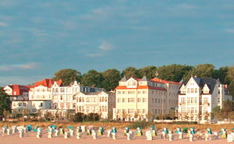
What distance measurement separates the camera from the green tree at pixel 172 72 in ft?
374

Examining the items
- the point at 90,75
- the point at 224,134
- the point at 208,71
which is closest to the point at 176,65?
the point at 208,71

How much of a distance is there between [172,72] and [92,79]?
65.9 ft

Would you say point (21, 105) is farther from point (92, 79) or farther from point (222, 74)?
point (222, 74)

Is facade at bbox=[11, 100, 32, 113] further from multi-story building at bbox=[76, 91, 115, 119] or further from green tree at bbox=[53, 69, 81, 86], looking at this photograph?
green tree at bbox=[53, 69, 81, 86]

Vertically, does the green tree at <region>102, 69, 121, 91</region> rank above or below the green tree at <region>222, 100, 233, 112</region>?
above

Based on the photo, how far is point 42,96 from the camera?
110625mm

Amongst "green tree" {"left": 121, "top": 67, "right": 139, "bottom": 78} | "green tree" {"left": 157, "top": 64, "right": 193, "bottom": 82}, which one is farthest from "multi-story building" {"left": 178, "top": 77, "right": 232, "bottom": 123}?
"green tree" {"left": 121, "top": 67, "right": 139, "bottom": 78}

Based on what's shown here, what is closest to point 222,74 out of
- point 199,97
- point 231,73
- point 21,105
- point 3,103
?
point 231,73

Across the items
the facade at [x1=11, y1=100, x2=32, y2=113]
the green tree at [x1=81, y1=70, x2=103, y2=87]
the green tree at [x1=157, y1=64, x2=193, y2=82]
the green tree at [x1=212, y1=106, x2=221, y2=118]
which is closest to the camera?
the green tree at [x1=212, y1=106, x2=221, y2=118]

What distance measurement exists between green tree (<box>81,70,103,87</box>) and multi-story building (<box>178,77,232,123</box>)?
35.5 m

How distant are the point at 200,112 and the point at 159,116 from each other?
758cm

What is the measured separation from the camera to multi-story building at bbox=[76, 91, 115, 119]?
96713 millimetres

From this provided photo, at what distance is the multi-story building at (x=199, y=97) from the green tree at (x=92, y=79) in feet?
116

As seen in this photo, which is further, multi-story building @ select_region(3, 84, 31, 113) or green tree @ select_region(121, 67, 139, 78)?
green tree @ select_region(121, 67, 139, 78)
